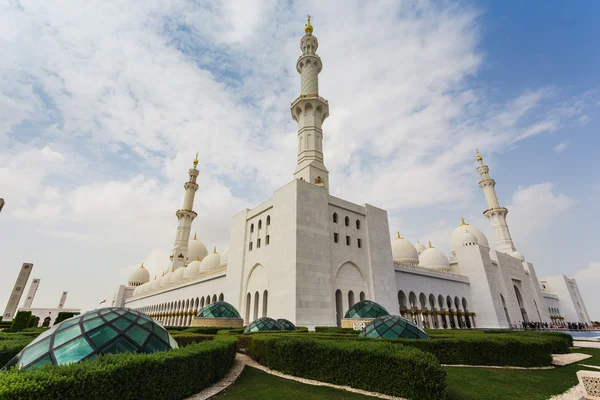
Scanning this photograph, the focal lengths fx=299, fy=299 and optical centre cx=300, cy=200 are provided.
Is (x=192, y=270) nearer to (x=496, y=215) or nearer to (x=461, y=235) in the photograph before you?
(x=461, y=235)

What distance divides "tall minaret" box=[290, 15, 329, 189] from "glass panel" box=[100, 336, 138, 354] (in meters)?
22.0

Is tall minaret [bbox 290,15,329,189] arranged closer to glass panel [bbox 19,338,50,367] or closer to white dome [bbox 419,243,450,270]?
white dome [bbox 419,243,450,270]

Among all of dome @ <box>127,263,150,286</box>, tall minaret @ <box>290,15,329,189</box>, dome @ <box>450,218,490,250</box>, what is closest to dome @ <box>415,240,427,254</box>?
dome @ <box>450,218,490,250</box>

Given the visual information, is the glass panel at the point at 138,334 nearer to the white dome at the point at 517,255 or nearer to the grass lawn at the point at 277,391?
the grass lawn at the point at 277,391

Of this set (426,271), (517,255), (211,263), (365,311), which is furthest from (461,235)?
(211,263)

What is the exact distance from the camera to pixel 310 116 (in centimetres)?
3019

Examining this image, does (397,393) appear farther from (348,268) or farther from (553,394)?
(348,268)

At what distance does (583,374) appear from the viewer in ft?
21.2

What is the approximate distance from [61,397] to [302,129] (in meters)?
27.8

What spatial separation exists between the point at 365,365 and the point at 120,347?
5.23m

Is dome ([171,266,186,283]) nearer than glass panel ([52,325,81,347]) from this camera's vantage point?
No

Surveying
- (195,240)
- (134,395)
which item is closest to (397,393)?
(134,395)

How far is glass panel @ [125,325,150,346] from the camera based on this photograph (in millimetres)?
6367

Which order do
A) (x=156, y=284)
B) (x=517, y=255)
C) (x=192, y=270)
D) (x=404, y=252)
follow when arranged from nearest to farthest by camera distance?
(x=404, y=252) < (x=192, y=270) < (x=517, y=255) < (x=156, y=284)
